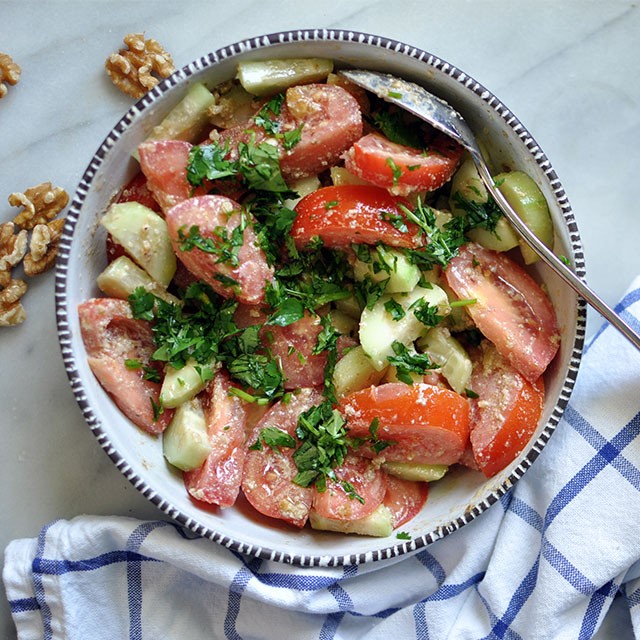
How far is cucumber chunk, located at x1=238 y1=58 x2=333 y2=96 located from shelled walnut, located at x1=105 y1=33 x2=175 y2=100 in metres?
0.34

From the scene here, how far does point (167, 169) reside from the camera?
1796 mm

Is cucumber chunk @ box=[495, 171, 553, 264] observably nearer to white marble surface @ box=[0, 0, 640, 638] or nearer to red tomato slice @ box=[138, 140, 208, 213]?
white marble surface @ box=[0, 0, 640, 638]

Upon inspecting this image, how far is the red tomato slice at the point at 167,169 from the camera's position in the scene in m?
1.79

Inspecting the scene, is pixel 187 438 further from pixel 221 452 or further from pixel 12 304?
pixel 12 304

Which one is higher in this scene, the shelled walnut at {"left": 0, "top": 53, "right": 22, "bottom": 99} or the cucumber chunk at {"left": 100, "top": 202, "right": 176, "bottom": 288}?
the shelled walnut at {"left": 0, "top": 53, "right": 22, "bottom": 99}

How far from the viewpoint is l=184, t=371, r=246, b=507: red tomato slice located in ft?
6.14

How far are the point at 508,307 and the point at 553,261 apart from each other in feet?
0.50

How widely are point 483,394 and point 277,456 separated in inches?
19.8

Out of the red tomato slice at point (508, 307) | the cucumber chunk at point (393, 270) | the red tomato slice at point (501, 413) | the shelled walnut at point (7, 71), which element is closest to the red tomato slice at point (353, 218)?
the cucumber chunk at point (393, 270)

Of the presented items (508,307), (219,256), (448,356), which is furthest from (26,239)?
(508,307)

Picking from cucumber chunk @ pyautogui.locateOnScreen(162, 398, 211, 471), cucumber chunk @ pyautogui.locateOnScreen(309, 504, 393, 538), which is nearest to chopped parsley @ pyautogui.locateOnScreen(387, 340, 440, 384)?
cucumber chunk @ pyautogui.locateOnScreen(309, 504, 393, 538)

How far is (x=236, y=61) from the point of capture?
1822 mm

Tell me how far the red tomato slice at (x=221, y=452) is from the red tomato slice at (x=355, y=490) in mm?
199

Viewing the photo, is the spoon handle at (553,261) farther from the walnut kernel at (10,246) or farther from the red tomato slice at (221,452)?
the walnut kernel at (10,246)
